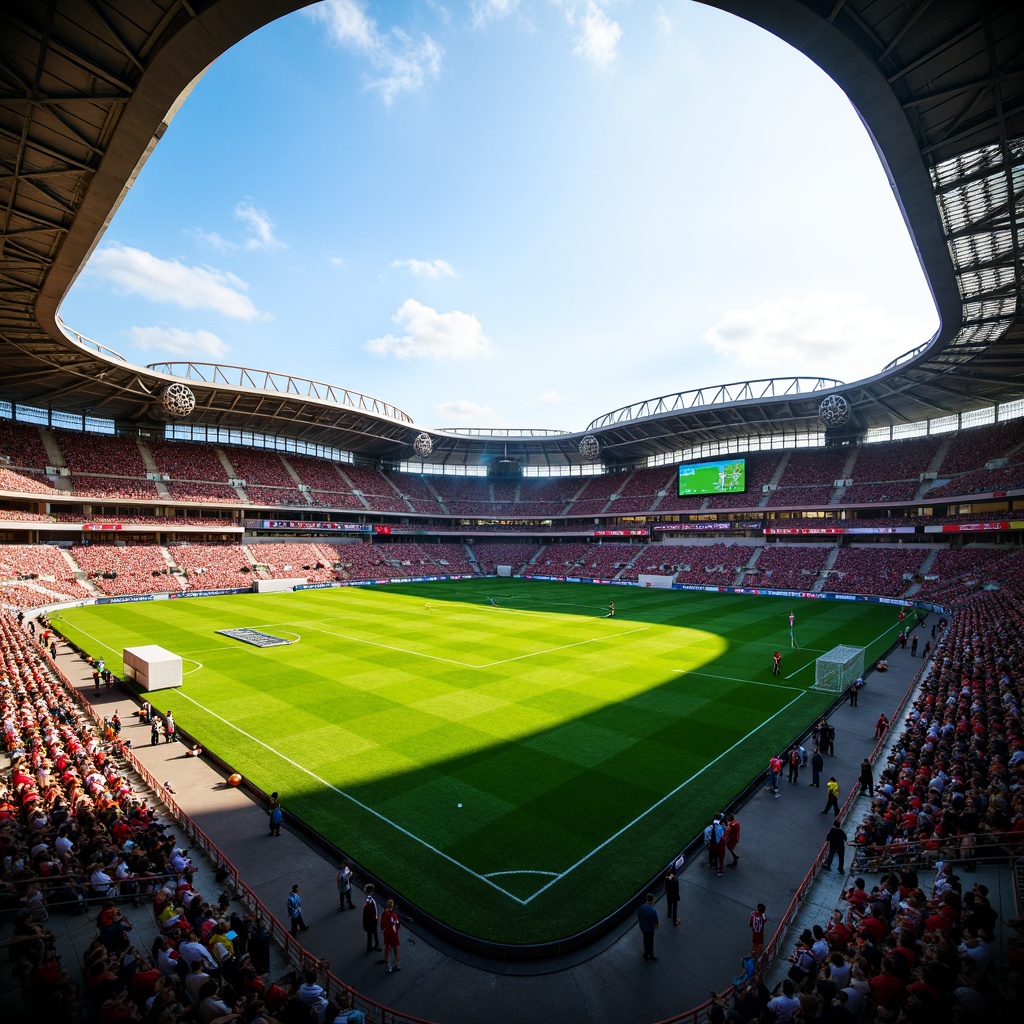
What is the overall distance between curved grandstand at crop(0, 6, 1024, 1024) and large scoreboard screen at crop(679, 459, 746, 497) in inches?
39.7

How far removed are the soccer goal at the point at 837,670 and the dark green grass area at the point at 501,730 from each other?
86cm

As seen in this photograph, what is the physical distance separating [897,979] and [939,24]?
20931 mm

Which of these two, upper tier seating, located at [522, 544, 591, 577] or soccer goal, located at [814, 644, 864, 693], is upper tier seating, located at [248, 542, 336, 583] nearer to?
upper tier seating, located at [522, 544, 591, 577]

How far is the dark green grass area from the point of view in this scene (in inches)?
502

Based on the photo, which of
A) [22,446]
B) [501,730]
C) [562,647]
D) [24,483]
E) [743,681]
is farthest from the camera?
[22,446]

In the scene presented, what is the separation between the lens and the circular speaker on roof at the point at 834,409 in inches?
2172

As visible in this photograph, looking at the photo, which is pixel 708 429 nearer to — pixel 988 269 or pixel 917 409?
pixel 917 409

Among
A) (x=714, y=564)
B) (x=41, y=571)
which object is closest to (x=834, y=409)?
(x=714, y=564)

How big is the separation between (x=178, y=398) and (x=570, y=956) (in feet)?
186

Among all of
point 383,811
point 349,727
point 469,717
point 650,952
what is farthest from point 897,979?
point 349,727

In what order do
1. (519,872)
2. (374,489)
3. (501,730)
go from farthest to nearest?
(374,489), (501,730), (519,872)

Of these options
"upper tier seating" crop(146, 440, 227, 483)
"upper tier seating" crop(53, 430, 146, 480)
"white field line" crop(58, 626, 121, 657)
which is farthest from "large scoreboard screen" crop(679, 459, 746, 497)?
"upper tier seating" crop(53, 430, 146, 480)

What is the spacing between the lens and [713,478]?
70.9 m

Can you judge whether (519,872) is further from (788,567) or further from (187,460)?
(187,460)
